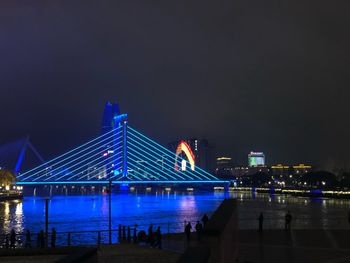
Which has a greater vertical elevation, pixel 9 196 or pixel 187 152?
pixel 187 152

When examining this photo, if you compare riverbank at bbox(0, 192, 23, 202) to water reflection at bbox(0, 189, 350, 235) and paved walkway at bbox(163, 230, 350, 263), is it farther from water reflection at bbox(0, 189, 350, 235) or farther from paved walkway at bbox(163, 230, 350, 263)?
paved walkway at bbox(163, 230, 350, 263)

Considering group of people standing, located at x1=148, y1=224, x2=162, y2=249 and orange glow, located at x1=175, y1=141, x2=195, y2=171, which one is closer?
group of people standing, located at x1=148, y1=224, x2=162, y2=249

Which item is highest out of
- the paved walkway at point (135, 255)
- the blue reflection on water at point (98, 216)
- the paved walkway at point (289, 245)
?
the paved walkway at point (289, 245)

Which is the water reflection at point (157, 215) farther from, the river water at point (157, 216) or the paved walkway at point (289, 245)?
the paved walkway at point (289, 245)

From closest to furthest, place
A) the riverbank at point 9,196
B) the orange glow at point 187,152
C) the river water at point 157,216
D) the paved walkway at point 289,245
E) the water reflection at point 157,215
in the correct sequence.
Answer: the paved walkway at point 289,245 < the river water at point 157,216 < the water reflection at point 157,215 < the riverbank at point 9,196 < the orange glow at point 187,152

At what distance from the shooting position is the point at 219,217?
8492 millimetres

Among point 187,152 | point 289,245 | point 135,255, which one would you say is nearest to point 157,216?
point 289,245

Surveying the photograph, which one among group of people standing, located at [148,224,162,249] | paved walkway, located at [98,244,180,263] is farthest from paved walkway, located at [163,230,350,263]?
paved walkway, located at [98,244,180,263]

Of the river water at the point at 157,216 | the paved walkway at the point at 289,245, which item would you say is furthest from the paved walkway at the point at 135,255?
the river water at the point at 157,216

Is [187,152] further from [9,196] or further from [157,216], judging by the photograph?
[157,216]

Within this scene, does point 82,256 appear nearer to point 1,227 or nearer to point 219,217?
point 219,217

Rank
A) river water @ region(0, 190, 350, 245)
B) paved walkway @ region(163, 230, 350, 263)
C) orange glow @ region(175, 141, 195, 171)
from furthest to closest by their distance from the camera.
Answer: orange glow @ region(175, 141, 195, 171) → river water @ region(0, 190, 350, 245) → paved walkway @ region(163, 230, 350, 263)

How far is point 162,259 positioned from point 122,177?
96.7 meters

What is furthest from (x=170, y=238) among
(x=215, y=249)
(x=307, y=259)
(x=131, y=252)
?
(x=215, y=249)
